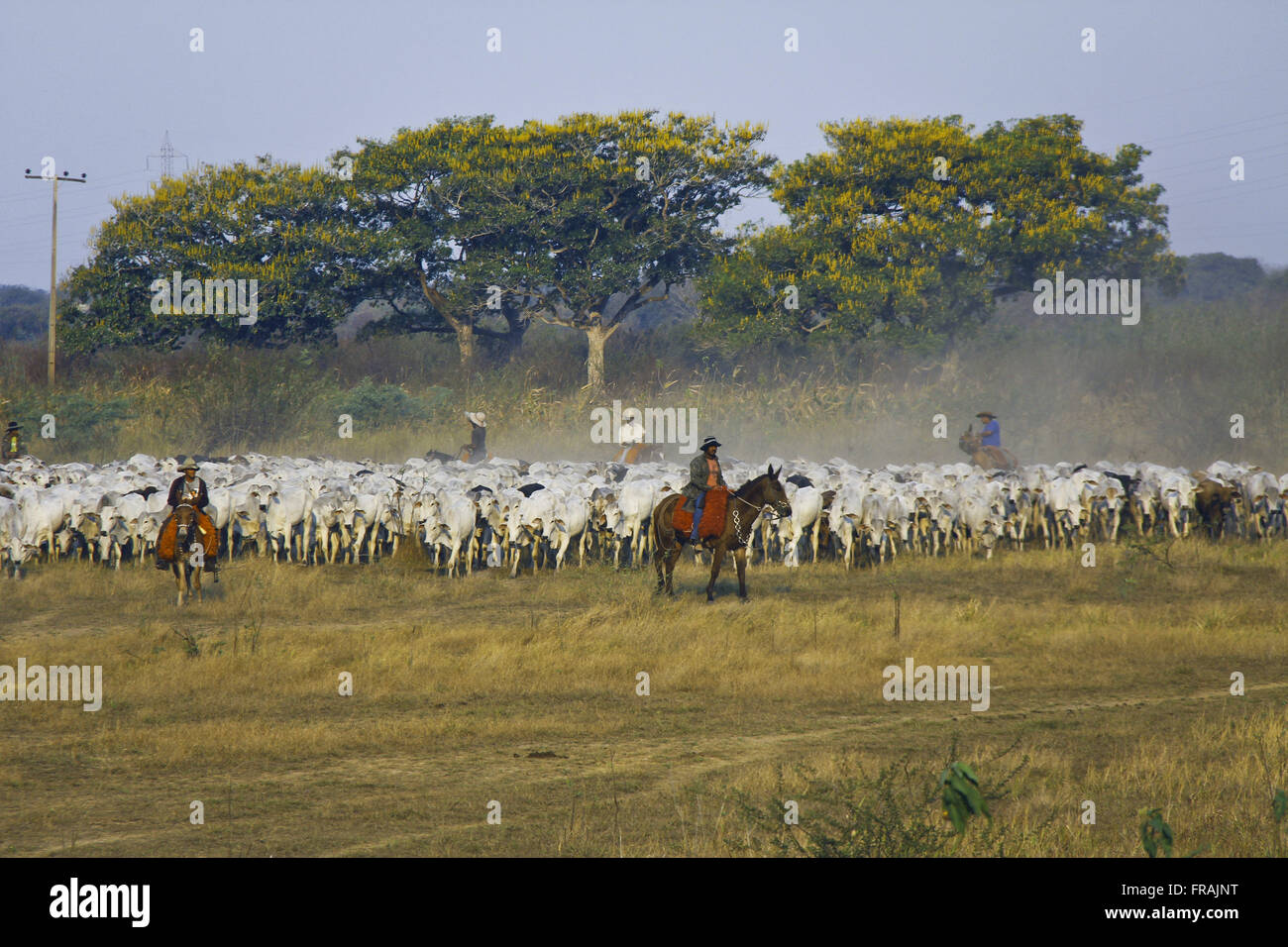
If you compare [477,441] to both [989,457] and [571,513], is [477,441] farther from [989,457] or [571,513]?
[989,457]

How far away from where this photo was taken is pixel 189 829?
7.45 m

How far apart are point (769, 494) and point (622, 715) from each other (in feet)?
16.0

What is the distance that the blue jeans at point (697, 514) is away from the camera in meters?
14.8

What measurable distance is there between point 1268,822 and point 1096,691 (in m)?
4.03

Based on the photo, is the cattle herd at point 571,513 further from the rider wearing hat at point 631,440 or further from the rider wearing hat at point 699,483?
the rider wearing hat at point 631,440

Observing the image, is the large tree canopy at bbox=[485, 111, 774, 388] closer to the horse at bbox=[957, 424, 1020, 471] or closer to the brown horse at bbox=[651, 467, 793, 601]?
the horse at bbox=[957, 424, 1020, 471]

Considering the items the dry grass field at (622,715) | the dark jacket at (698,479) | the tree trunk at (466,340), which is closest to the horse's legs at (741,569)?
the dry grass field at (622,715)

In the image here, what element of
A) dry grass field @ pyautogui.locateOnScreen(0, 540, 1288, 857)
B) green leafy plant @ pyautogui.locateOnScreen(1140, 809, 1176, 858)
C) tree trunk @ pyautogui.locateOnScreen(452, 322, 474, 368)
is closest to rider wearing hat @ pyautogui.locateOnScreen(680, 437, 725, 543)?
dry grass field @ pyautogui.locateOnScreen(0, 540, 1288, 857)

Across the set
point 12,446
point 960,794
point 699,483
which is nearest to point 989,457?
point 699,483

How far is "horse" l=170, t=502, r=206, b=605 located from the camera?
568 inches

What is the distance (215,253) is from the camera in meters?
37.4

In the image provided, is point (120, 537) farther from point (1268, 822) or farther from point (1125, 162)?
point (1125, 162)

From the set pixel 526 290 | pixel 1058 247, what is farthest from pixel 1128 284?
pixel 526 290
